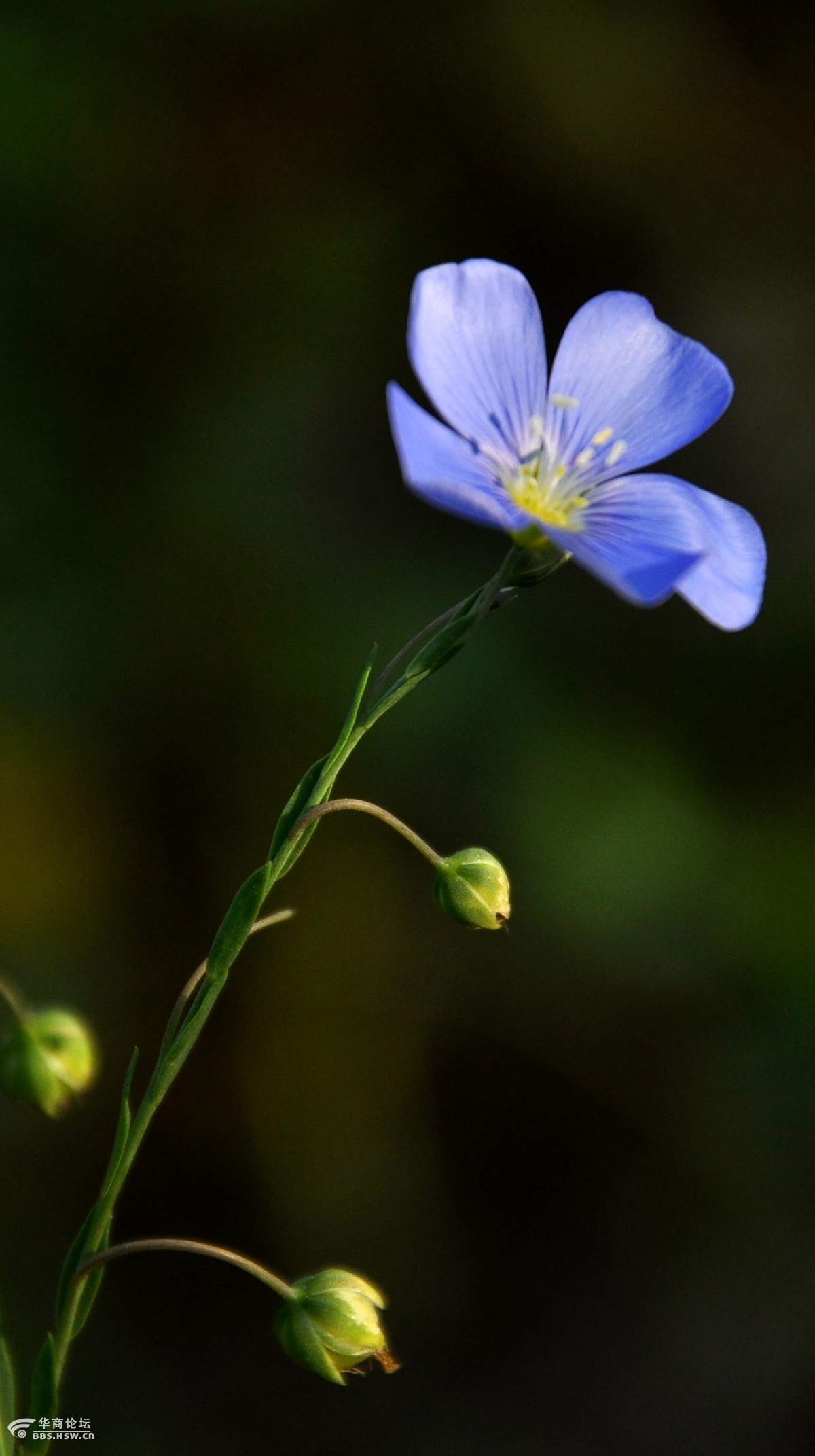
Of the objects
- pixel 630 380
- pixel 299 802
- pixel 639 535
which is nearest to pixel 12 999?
pixel 299 802

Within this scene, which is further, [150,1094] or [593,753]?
[593,753]

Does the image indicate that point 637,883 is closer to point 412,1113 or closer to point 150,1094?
point 412,1113

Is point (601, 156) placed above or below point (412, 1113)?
above

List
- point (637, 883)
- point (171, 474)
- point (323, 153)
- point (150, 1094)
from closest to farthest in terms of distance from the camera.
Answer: point (150, 1094) → point (637, 883) → point (171, 474) → point (323, 153)

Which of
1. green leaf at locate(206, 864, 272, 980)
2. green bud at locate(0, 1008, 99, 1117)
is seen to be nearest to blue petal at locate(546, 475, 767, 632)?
green leaf at locate(206, 864, 272, 980)

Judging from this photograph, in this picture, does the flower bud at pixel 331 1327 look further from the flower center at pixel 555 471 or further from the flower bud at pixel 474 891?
the flower center at pixel 555 471

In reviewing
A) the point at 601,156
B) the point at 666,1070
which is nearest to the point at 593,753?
the point at 666,1070
